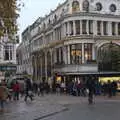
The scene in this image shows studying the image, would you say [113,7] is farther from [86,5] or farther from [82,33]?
[82,33]

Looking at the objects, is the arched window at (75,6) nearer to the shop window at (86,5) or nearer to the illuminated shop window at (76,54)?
the shop window at (86,5)

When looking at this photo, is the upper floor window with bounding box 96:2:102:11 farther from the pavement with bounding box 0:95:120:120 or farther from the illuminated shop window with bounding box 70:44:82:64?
the pavement with bounding box 0:95:120:120

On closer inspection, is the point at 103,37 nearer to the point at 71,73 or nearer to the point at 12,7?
the point at 71,73

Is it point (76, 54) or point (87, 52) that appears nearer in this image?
point (87, 52)

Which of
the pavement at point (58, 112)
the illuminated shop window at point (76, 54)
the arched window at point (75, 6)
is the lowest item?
the pavement at point (58, 112)

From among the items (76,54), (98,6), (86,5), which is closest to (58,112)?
(76,54)

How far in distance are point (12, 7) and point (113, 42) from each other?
2007 inches

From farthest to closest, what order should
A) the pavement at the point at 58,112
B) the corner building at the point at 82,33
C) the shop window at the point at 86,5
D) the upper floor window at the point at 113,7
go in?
the upper floor window at the point at 113,7, the shop window at the point at 86,5, the corner building at the point at 82,33, the pavement at the point at 58,112

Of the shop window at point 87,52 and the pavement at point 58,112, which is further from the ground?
the shop window at point 87,52

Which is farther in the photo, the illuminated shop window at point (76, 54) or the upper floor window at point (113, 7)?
the upper floor window at point (113, 7)

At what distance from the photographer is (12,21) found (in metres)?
29.4

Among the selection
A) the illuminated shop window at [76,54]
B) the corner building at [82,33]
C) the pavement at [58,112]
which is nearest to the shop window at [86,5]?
the corner building at [82,33]

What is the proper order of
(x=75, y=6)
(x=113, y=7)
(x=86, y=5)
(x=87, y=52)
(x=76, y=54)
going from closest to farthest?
(x=87, y=52)
(x=76, y=54)
(x=75, y=6)
(x=86, y=5)
(x=113, y=7)

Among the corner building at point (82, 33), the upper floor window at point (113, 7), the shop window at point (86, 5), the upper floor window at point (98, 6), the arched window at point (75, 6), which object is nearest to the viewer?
the corner building at point (82, 33)
